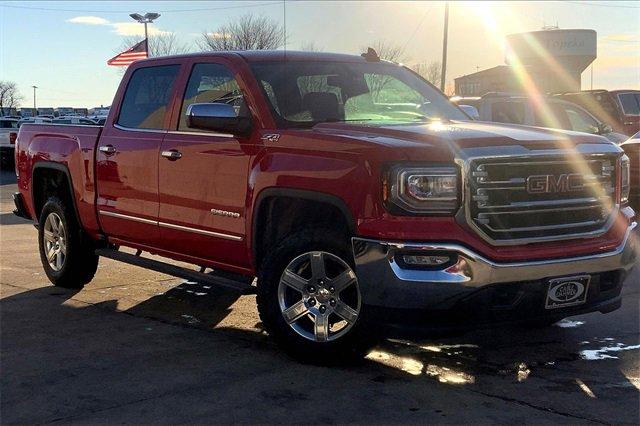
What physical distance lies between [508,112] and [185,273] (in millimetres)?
9362

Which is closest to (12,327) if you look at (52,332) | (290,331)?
(52,332)

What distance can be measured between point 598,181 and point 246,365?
2335 mm

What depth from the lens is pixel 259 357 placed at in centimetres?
502

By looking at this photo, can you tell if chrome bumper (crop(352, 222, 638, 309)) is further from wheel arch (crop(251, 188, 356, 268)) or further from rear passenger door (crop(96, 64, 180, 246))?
rear passenger door (crop(96, 64, 180, 246))

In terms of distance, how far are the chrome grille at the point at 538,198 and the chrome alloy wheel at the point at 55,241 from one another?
14.1 feet

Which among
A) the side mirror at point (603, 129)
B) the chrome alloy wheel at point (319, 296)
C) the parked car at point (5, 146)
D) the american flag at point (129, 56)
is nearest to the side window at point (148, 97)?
the chrome alloy wheel at point (319, 296)

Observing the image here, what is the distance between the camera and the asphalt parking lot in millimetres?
4020

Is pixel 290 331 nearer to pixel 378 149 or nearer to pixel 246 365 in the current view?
pixel 246 365

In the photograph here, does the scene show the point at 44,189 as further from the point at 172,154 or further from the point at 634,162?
the point at 634,162

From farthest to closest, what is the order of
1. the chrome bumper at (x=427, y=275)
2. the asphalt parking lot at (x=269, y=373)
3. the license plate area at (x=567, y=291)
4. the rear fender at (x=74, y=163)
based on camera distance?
the rear fender at (x=74, y=163)
the license plate area at (x=567, y=291)
the chrome bumper at (x=427, y=275)
the asphalt parking lot at (x=269, y=373)

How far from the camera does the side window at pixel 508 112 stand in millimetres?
13695

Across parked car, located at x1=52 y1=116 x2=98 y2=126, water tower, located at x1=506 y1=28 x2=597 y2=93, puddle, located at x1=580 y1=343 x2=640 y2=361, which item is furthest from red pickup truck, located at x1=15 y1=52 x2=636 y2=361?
water tower, located at x1=506 y1=28 x2=597 y2=93

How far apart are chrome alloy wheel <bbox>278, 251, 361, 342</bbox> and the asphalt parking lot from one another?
0.25 meters

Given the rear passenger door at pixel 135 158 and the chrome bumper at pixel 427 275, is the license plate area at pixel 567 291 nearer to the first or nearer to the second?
the chrome bumper at pixel 427 275
